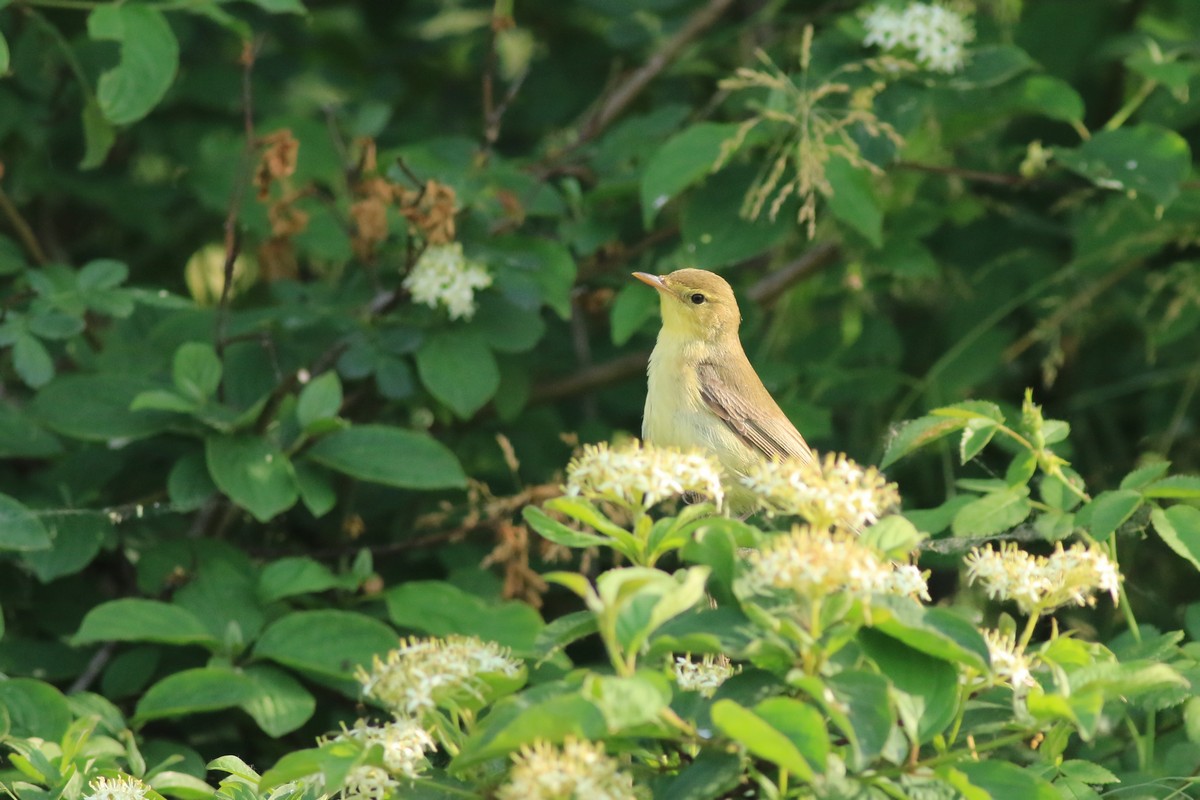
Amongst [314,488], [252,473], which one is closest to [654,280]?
[314,488]

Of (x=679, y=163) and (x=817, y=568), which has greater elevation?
(x=679, y=163)

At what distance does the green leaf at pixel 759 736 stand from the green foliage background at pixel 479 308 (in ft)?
3.64

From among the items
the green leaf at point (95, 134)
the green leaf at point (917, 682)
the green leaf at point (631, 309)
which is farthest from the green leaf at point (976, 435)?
the green leaf at point (95, 134)

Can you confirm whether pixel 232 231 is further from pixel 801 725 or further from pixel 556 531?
pixel 801 725

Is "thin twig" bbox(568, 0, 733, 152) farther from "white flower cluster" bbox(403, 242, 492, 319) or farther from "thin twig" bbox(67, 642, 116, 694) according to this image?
"thin twig" bbox(67, 642, 116, 694)

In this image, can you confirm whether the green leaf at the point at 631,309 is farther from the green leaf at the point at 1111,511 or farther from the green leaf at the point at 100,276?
the green leaf at the point at 1111,511

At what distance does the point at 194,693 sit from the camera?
324 centimetres

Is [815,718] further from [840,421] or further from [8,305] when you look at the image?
[840,421]

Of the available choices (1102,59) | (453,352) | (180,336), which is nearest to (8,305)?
(180,336)

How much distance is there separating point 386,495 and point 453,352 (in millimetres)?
776

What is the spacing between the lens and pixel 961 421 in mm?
2736

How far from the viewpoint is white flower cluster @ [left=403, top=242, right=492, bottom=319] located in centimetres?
383

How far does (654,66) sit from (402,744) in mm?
3465

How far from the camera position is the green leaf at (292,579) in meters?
3.58
